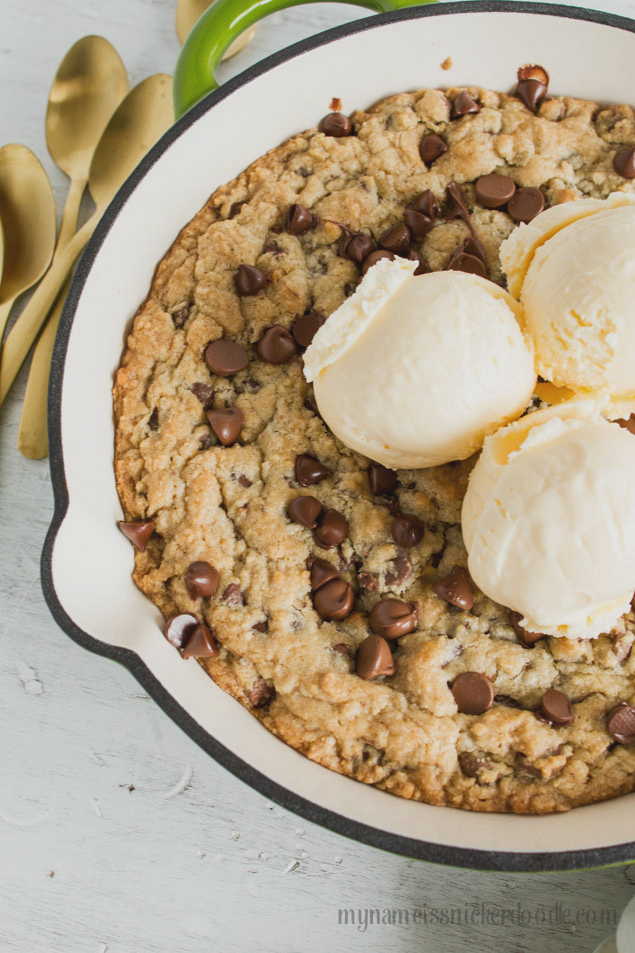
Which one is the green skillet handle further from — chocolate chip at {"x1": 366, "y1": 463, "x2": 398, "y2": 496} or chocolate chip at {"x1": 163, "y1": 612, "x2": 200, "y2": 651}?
chocolate chip at {"x1": 163, "y1": 612, "x2": 200, "y2": 651}

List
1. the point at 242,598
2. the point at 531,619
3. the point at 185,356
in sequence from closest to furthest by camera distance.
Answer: the point at 531,619 < the point at 242,598 < the point at 185,356

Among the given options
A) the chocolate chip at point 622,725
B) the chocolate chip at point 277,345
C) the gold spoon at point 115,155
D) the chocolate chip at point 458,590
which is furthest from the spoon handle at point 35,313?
the chocolate chip at point 622,725

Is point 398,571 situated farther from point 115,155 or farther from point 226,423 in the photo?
point 115,155

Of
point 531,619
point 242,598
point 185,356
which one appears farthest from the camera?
point 185,356

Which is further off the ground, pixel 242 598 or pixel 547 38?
pixel 547 38

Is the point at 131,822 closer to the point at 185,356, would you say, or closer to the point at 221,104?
the point at 185,356

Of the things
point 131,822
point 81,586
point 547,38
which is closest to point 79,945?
point 131,822

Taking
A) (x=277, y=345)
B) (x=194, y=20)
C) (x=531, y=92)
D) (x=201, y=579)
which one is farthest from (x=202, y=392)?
(x=194, y=20)
